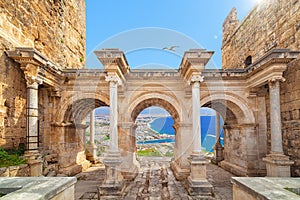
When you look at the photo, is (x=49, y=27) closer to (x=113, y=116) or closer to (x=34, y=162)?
(x=113, y=116)

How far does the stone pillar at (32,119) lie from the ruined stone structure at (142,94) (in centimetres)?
3

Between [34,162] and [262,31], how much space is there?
11.4m

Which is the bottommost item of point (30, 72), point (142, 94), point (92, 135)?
point (92, 135)

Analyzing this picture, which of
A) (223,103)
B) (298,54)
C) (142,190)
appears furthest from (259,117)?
(142,190)

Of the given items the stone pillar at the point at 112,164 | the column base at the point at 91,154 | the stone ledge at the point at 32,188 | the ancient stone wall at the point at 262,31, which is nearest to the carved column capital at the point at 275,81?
the ancient stone wall at the point at 262,31

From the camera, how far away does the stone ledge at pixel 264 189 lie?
2.89m

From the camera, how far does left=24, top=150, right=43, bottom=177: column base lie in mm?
6125

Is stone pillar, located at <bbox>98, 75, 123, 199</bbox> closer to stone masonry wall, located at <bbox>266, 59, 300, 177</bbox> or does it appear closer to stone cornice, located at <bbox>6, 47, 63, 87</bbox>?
stone cornice, located at <bbox>6, 47, 63, 87</bbox>

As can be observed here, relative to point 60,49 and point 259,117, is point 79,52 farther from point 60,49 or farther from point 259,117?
point 259,117

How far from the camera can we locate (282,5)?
7.57 meters

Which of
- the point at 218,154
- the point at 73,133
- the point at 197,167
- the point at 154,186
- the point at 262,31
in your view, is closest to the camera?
the point at 197,167

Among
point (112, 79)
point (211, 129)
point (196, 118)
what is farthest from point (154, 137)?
point (112, 79)

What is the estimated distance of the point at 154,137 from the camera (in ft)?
61.5

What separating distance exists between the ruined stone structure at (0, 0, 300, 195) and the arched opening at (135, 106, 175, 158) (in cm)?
449
